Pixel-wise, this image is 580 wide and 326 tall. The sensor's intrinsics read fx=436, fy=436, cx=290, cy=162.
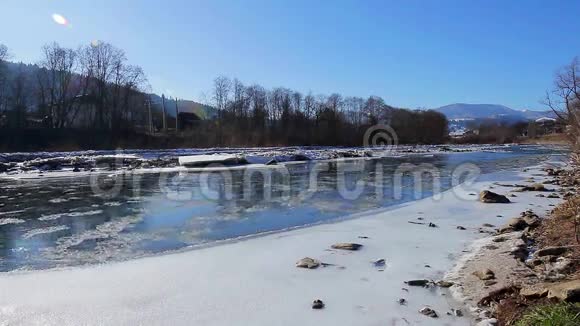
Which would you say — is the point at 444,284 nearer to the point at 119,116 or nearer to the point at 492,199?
the point at 492,199

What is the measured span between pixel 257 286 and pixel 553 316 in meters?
3.30

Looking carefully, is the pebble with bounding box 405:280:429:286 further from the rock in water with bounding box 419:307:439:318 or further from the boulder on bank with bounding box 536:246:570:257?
the boulder on bank with bounding box 536:246:570:257

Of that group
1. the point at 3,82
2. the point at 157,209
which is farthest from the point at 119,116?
the point at 157,209

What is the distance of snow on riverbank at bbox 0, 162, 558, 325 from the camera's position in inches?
183

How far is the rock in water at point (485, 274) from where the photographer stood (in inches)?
220

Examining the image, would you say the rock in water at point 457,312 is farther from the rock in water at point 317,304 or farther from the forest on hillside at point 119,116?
the forest on hillside at point 119,116

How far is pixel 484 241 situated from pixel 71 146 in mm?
40552

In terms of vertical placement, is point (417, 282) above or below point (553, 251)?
below

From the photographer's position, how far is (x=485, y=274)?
5688 mm

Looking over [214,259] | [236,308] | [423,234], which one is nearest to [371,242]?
[423,234]

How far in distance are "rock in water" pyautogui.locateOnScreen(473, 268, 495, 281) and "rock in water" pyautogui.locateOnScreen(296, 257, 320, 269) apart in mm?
2207

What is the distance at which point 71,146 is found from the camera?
40.5 m

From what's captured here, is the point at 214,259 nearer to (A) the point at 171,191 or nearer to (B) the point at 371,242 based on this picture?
(B) the point at 371,242

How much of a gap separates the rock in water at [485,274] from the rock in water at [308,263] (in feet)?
7.24
